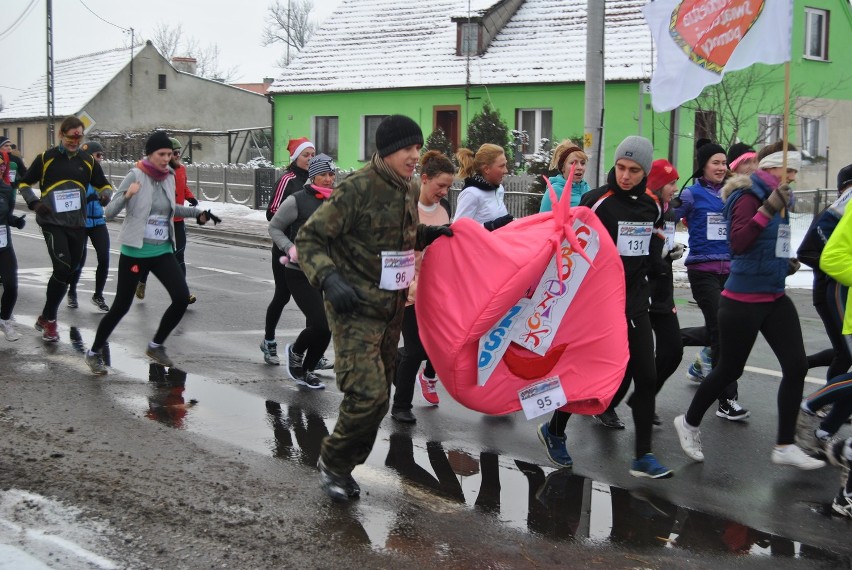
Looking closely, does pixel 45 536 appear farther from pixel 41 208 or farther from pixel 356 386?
pixel 41 208

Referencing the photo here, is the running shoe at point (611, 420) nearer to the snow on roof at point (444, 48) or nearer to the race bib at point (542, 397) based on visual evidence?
the race bib at point (542, 397)

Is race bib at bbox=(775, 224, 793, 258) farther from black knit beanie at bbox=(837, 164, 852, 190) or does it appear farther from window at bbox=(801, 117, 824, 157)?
window at bbox=(801, 117, 824, 157)

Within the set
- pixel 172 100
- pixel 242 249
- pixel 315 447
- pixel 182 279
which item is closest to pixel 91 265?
pixel 242 249

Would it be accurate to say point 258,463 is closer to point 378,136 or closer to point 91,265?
point 378,136

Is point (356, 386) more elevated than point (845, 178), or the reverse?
point (845, 178)

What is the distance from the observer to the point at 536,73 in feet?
100

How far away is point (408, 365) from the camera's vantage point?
6.88 metres

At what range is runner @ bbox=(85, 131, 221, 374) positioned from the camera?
309 inches

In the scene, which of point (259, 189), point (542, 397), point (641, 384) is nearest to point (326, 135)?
point (259, 189)

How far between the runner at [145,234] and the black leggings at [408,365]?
2053 mm

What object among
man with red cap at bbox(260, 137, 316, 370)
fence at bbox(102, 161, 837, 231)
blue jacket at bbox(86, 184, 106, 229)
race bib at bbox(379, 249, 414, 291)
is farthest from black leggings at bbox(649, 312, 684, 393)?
fence at bbox(102, 161, 837, 231)

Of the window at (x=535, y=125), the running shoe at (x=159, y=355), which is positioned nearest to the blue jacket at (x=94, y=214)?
the running shoe at (x=159, y=355)

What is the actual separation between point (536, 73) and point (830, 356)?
23.9 m

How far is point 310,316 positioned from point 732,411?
3.01 m
